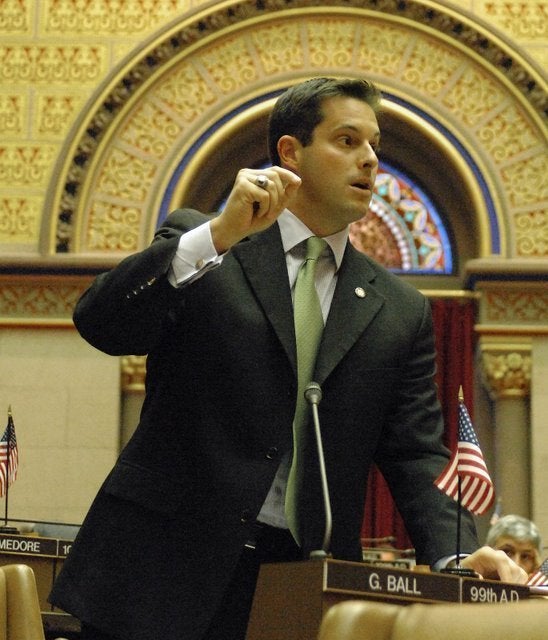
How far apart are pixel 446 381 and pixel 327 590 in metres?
7.95

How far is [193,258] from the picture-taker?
260 centimetres

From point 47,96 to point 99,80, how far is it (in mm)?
405

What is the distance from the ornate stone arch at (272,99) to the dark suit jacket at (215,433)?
22.9 feet

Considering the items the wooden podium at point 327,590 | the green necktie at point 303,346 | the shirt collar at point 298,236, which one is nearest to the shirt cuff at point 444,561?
the green necktie at point 303,346

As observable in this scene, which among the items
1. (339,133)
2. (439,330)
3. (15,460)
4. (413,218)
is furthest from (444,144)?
(339,133)

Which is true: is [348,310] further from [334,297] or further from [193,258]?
[193,258]

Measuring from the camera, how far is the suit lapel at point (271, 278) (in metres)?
2.73

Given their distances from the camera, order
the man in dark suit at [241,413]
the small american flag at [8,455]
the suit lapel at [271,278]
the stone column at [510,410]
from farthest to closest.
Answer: the stone column at [510,410], the small american flag at [8,455], the suit lapel at [271,278], the man in dark suit at [241,413]

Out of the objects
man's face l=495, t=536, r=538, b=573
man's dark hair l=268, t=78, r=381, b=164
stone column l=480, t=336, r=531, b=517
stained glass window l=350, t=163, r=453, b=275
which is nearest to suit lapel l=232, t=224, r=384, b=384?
man's dark hair l=268, t=78, r=381, b=164

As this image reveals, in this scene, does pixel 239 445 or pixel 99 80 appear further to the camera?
pixel 99 80

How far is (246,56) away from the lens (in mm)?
10039

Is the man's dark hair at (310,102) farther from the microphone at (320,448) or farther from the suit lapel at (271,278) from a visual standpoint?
the microphone at (320,448)

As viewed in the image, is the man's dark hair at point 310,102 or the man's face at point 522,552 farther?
the man's face at point 522,552

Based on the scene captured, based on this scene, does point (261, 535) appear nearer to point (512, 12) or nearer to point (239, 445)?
point (239, 445)
